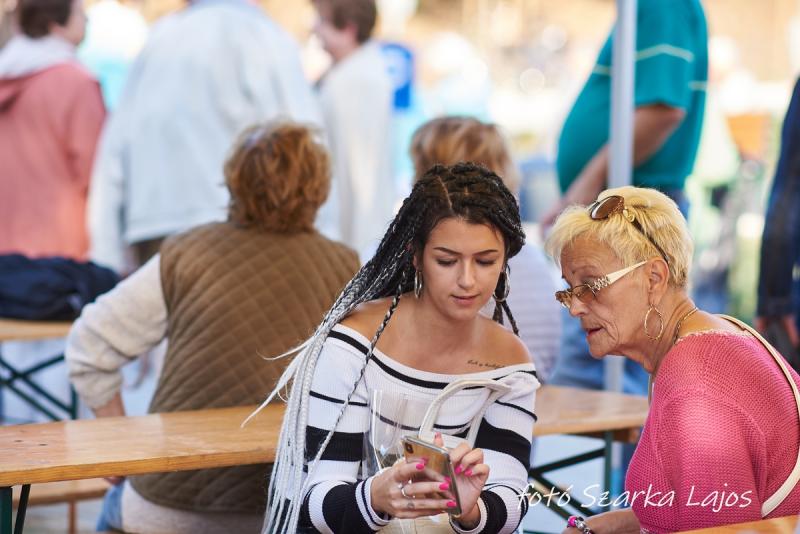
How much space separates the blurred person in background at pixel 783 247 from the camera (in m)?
4.00

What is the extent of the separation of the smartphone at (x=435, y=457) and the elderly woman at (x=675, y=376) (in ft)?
1.20

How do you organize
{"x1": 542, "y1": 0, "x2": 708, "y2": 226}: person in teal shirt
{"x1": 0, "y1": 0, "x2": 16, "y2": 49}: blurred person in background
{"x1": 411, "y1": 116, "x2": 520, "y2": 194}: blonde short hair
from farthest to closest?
1. {"x1": 0, "y1": 0, "x2": 16, "y2": 49}: blurred person in background
2. {"x1": 542, "y1": 0, "x2": 708, "y2": 226}: person in teal shirt
3. {"x1": 411, "y1": 116, "x2": 520, "y2": 194}: blonde short hair

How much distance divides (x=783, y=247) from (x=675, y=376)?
226 cm

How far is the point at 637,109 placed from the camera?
3994 millimetres

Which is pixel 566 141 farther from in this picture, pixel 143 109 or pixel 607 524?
pixel 607 524

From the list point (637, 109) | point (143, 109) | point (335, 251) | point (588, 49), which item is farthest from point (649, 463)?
point (588, 49)

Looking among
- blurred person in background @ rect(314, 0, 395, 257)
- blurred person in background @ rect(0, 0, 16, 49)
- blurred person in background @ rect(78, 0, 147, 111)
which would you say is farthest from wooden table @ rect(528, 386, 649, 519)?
blurred person in background @ rect(0, 0, 16, 49)

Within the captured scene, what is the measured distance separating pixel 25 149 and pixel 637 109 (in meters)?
2.59

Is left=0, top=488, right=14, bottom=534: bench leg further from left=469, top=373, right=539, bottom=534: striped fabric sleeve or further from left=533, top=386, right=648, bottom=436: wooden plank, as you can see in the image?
left=533, top=386, right=648, bottom=436: wooden plank

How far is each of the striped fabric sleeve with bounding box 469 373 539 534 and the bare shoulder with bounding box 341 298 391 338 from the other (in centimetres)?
26

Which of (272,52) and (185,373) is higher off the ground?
(272,52)

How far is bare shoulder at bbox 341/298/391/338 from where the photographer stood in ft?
7.10

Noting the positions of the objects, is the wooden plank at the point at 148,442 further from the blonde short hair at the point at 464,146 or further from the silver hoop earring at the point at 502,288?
the blonde short hair at the point at 464,146

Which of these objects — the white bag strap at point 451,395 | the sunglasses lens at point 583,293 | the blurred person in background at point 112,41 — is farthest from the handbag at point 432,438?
the blurred person in background at point 112,41
